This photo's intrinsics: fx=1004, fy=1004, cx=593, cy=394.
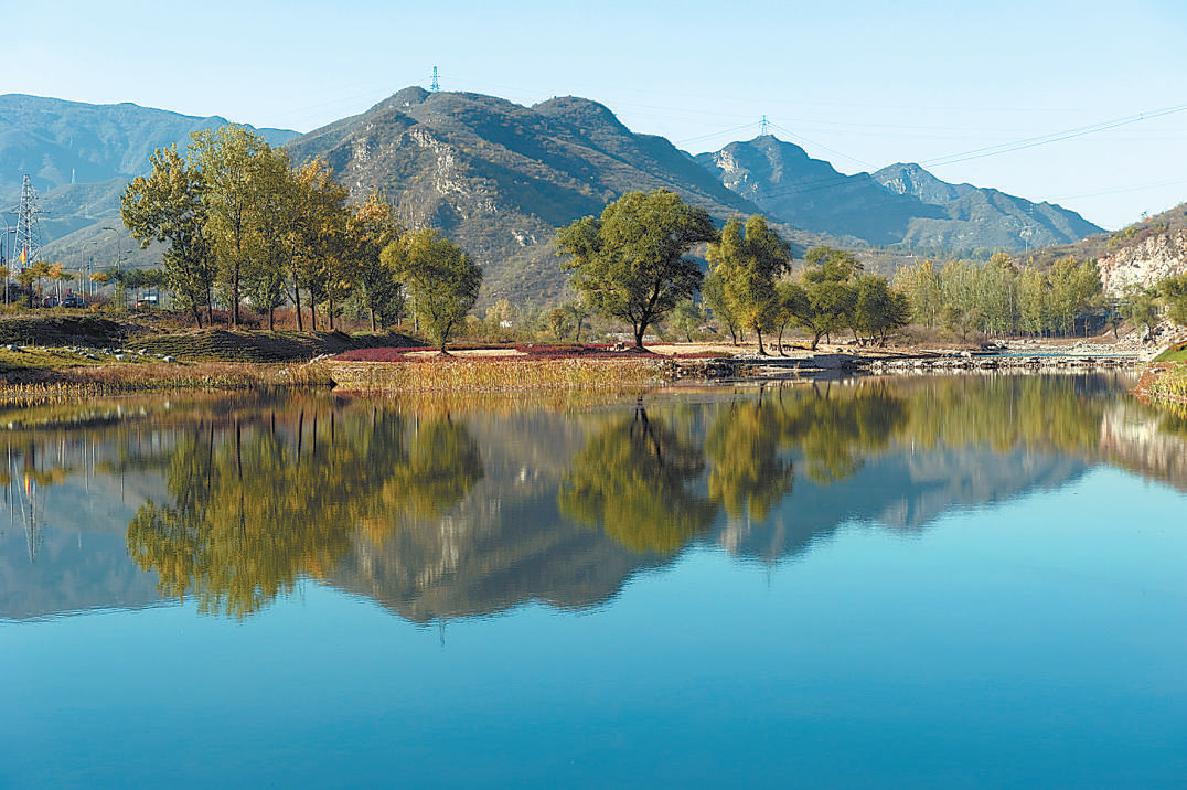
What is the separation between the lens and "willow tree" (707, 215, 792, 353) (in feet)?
298

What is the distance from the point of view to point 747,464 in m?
27.1

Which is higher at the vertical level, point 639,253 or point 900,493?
point 639,253

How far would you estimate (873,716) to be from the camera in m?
9.98

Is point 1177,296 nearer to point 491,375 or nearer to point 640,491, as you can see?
point 491,375

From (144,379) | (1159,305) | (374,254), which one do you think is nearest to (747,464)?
(144,379)

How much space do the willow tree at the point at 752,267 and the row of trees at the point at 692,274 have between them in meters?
0.09

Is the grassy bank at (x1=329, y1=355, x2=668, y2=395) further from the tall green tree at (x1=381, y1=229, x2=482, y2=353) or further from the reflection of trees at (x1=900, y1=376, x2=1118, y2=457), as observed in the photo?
the reflection of trees at (x1=900, y1=376, x2=1118, y2=457)

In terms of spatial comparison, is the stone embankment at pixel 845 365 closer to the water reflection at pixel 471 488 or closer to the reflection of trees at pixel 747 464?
the water reflection at pixel 471 488

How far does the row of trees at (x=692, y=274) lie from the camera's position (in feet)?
247

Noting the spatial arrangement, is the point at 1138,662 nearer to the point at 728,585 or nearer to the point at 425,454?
the point at 728,585

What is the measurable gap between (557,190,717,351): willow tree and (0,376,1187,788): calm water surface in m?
47.5

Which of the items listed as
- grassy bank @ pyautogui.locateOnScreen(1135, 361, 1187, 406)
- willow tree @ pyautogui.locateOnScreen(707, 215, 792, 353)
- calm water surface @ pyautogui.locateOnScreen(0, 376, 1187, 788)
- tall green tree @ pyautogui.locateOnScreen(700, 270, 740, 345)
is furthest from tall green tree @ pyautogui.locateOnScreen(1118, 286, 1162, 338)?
calm water surface @ pyautogui.locateOnScreen(0, 376, 1187, 788)

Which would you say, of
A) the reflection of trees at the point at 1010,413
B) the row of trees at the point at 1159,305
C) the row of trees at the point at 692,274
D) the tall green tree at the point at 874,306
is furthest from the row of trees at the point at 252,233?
the row of trees at the point at 1159,305

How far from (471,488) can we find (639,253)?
2084 inches
